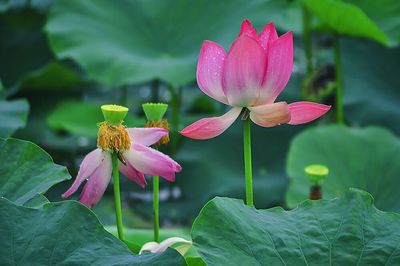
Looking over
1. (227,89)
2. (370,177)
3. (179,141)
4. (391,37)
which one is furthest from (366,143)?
(227,89)

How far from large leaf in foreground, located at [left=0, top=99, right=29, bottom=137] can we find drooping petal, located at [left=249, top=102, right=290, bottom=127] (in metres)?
1.00

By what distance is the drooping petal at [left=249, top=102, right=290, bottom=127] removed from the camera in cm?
91

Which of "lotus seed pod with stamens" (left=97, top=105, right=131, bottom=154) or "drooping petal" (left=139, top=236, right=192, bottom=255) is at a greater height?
"lotus seed pod with stamens" (left=97, top=105, right=131, bottom=154)

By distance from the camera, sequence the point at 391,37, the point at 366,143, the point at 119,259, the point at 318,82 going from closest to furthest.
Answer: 1. the point at 119,259
2. the point at 366,143
3. the point at 391,37
4. the point at 318,82

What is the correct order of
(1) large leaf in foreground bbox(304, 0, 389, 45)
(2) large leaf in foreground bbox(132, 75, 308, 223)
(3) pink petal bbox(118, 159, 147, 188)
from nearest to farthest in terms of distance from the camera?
1. (3) pink petal bbox(118, 159, 147, 188)
2. (1) large leaf in foreground bbox(304, 0, 389, 45)
3. (2) large leaf in foreground bbox(132, 75, 308, 223)

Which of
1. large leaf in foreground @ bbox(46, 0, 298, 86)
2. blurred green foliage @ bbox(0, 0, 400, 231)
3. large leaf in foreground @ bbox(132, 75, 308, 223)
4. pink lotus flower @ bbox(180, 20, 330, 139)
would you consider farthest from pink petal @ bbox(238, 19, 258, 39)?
large leaf in foreground @ bbox(132, 75, 308, 223)

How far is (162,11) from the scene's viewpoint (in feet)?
8.79

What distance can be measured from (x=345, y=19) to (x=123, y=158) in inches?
61.7

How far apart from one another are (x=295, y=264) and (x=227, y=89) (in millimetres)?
199

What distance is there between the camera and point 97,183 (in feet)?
3.09

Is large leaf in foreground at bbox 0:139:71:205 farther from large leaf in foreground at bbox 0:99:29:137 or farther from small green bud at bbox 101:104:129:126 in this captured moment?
large leaf in foreground at bbox 0:99:29:137

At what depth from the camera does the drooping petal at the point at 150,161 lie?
0.92 metres

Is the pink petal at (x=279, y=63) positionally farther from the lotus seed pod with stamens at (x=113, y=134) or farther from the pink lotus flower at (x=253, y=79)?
the lotus seed pod with stamens at (x=113, y=134)

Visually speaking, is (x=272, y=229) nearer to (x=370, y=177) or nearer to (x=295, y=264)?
(x=295, y=264)
